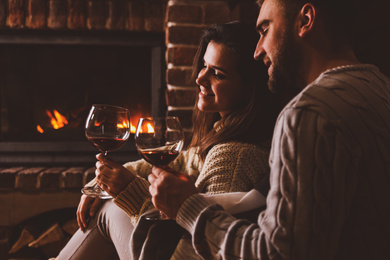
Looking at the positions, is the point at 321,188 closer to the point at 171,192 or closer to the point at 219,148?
the point at 171,192

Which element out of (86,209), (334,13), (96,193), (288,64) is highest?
(334,13)

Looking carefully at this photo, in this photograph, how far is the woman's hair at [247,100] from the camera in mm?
1096

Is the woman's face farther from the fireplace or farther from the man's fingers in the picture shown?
the fireplace

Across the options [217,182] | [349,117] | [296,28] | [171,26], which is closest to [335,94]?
[349,117]

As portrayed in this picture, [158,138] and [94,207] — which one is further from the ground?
[158,138]

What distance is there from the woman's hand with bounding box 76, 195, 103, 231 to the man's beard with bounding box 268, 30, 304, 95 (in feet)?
2.56

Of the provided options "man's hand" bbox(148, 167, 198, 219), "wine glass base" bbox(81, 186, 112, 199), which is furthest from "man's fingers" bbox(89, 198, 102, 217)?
"man's hand" bbox(148, 167, 198, 219)

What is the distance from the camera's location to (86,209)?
1.23 metres

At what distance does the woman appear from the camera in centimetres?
97

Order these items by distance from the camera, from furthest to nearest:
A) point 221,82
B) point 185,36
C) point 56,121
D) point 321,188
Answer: point 56,121
point 185,36
point 221,82
point 321,188

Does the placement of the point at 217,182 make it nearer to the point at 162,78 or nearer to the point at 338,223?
the point at 338,223

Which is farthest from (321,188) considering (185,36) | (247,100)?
(185,36)

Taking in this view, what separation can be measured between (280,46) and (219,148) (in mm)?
341

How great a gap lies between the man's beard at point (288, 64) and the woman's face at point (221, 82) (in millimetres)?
375
